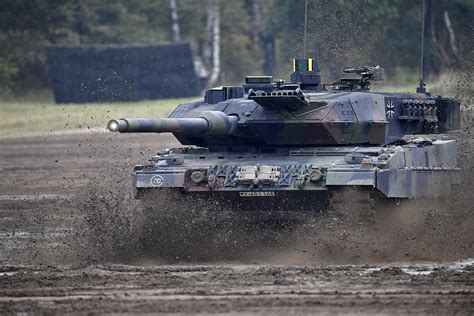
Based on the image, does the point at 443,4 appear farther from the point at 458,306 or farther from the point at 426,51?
the point at 458,306

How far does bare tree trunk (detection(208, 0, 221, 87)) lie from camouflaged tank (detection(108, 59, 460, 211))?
76.6 feet

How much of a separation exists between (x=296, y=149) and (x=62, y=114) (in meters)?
18.1

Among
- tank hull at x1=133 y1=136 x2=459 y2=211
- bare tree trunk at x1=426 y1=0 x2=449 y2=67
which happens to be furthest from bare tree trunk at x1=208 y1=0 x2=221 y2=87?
tank hull at x1=133 y1=136 x2=459 y2=211

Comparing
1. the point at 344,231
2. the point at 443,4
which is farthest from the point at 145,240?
the point at 443,4

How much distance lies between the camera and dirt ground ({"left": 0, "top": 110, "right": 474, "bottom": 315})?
1330 centimetres

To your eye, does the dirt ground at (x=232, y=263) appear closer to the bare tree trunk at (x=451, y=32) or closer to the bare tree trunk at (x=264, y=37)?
the bare tree trunk at (x=451, y=32)

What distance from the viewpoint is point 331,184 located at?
17297 mm

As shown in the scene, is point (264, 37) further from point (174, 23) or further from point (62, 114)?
point (62, 114)

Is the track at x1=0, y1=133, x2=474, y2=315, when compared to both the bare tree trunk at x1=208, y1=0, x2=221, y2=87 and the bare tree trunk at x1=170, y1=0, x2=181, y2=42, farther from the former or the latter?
the bare tree trunk at x1=170, y1=0, x2=181, y2=42

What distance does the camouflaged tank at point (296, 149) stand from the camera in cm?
1758

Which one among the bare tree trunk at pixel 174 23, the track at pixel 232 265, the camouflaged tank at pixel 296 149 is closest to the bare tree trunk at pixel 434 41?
the bare tree trunk at pixel 174 23

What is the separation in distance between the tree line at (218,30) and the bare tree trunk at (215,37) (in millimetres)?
31

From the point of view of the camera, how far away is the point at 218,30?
46.2 meters

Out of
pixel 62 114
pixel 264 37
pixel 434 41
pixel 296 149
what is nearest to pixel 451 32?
pixel 434 41
